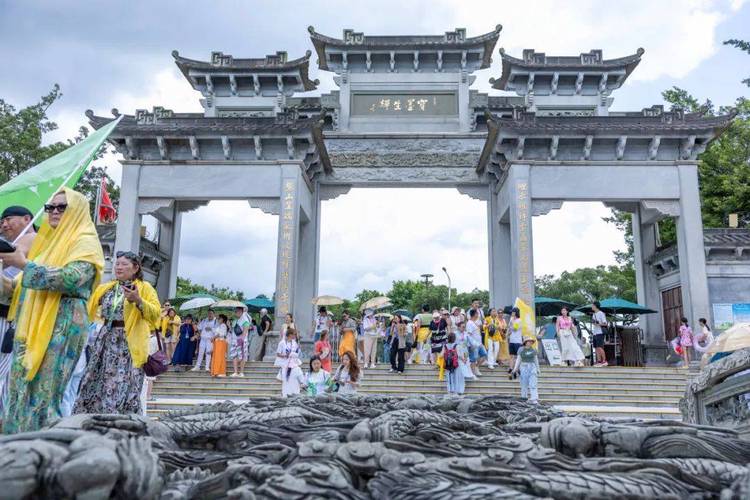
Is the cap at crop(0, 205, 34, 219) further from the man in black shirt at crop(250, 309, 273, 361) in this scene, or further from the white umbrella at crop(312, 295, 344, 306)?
the white umbrella at crop(312, 295, 344, 306)

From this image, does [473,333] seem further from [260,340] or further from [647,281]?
[647,281]

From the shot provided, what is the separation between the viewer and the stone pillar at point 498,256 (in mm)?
15305

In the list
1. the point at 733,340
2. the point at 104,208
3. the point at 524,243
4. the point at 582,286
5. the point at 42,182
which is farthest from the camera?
the point at 582,286

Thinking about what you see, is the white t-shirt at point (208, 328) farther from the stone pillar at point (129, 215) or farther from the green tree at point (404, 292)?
the green tree at point (404, 292)

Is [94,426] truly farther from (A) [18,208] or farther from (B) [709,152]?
(B) [709,152]

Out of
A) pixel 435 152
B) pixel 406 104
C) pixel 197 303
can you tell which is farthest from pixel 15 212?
pixel 406 104

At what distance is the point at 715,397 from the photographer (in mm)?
4094

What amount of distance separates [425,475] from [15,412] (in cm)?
226

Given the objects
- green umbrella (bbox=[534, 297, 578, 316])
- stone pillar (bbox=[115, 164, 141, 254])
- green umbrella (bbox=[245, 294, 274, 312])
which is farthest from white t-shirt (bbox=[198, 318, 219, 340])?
green umbrella (bbox=[534, 297, 578, 316])

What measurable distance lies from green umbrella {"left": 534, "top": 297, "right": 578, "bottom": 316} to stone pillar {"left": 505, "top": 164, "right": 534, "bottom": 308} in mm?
1906

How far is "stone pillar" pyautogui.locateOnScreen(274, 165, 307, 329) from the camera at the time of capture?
13.1 meters

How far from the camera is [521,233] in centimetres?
1335

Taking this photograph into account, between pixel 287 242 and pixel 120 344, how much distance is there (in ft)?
32.1

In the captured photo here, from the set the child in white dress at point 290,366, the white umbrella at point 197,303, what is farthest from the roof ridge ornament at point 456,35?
the child in white dress at point 290,366
